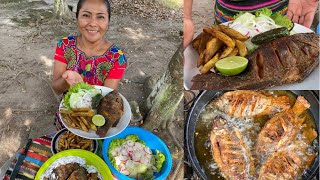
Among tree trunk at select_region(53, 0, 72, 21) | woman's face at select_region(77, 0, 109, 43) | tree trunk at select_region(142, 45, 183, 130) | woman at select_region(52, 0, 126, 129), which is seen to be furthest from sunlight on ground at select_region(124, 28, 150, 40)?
woman's face at select_region(77, 0, 109, 43)

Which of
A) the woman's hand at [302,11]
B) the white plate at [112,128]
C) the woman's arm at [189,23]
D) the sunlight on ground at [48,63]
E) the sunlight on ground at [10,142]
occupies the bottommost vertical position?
the sunlight on ground at [10,142]

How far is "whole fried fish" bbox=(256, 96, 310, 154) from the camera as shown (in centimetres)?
118

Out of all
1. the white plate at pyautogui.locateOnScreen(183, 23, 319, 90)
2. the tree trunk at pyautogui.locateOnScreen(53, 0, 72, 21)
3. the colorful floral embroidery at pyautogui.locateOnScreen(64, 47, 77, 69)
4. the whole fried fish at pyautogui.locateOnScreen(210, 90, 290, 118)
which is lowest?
the tree trunk at pyautogui.locateOnScreen(53, 0, 72, 21)

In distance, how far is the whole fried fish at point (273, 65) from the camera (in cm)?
109

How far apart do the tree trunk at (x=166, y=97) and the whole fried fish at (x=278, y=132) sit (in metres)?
0.85

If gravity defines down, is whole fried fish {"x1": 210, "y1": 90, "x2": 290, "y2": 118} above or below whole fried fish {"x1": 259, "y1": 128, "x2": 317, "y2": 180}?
above

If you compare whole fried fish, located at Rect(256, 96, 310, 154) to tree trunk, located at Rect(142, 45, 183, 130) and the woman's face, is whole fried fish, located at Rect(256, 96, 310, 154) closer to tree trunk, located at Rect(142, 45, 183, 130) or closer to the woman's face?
tree trunk, located at Rect(142, 45, 183, 130)

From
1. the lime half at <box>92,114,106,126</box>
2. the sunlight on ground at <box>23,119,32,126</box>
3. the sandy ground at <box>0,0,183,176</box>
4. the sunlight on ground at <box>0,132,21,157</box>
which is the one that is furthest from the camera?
the sandy ground at <box>0,0,183,176</box>

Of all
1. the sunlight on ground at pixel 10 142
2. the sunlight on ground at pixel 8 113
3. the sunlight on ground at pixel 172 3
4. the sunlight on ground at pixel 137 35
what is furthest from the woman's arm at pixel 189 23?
the sunlight on ground at pixel 137 35

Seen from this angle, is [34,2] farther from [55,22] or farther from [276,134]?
[276,134]

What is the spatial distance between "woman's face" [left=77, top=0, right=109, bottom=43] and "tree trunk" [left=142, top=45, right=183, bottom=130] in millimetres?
566

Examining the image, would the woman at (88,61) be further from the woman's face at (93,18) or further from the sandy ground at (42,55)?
the sandy ground at (42,55)

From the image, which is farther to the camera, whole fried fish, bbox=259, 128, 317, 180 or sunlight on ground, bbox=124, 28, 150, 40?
sunlight on ground, bbox=124, 28, 150, 40

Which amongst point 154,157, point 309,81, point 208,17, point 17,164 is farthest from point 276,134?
point 17,164
